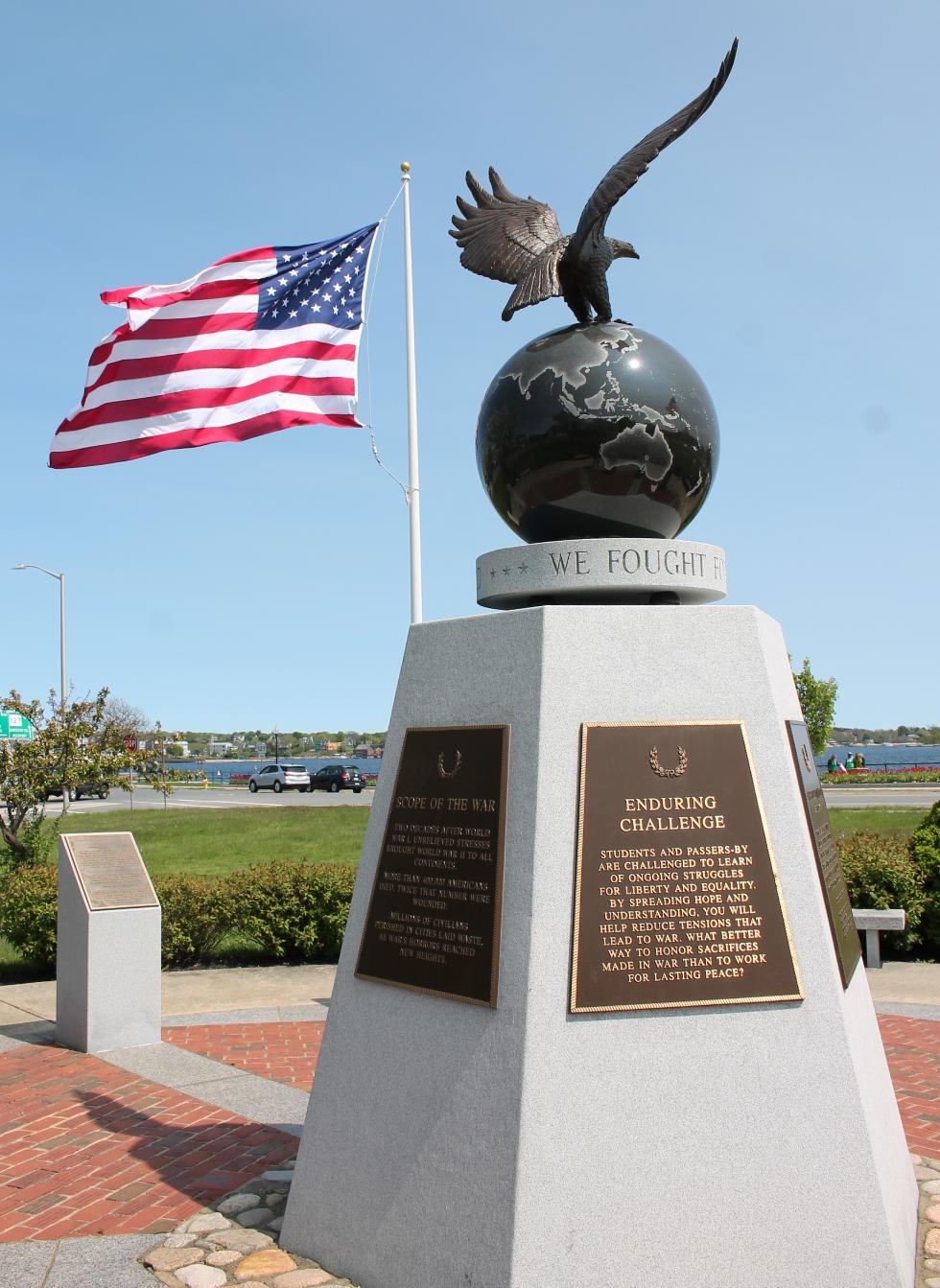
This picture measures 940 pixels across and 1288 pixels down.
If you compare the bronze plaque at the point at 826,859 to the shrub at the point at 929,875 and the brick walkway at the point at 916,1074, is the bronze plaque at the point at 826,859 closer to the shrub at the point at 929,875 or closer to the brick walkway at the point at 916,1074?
the brick walkway at the point at 916,1074

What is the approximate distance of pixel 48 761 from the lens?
15438mm

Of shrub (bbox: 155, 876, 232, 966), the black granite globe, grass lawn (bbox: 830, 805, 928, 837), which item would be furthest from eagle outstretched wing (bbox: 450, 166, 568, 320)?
grass lawn (bbox: 830, 805, 928, 837)

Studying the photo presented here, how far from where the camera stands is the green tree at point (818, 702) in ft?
144

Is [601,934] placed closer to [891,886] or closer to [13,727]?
[891,886]

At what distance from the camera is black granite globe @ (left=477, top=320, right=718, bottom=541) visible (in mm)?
4641

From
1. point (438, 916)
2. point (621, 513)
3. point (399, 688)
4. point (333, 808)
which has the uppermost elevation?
point (621, 513)

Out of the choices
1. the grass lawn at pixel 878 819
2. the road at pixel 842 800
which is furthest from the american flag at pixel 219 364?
the road at pixel 842 800

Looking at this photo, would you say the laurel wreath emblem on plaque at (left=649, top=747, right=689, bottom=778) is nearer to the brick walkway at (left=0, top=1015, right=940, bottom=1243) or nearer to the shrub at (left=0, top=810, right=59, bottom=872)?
the brick walkway at (left=0, top=1015, right=940, bottom=1243)

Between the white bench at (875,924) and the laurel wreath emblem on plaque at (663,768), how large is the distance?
258 inches

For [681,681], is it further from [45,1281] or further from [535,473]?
[45,1281]

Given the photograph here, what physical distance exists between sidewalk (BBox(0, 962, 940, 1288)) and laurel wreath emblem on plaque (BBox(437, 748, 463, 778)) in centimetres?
222

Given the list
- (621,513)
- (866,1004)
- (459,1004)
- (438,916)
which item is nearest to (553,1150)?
(459,1004)

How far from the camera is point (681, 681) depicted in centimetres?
445

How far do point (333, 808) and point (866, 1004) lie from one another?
91.8 feet
